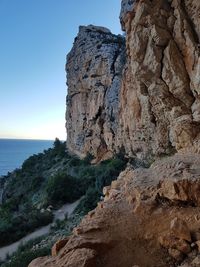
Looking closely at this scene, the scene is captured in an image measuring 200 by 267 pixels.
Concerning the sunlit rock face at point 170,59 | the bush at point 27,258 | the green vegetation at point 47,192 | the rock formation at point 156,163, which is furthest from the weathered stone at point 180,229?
the green vegetation at point 47,192

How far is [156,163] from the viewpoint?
9.92 meters

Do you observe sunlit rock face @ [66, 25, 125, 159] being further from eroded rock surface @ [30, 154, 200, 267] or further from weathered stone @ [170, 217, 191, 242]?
weathered stone @ [170, 217, 191, 242]

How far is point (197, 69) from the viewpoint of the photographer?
1072cm

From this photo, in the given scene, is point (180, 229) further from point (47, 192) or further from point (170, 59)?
point (47, 192)

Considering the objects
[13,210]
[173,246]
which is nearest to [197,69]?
[173,246]

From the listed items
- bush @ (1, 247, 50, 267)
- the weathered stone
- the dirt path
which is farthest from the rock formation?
the dirt path

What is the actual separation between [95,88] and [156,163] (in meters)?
27.5

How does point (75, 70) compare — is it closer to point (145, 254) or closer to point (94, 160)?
point (94, 160)

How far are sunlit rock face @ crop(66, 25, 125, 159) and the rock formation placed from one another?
1077 centimetres

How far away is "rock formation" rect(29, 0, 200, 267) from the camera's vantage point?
616 centimetres

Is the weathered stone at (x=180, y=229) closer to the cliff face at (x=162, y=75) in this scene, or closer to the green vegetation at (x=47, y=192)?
the cliff face at (x=162, y=75)

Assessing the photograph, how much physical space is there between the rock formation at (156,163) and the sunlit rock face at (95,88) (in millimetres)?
10768

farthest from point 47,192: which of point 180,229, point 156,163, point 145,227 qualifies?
point 180,229

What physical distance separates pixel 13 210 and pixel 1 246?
9.77 metres
